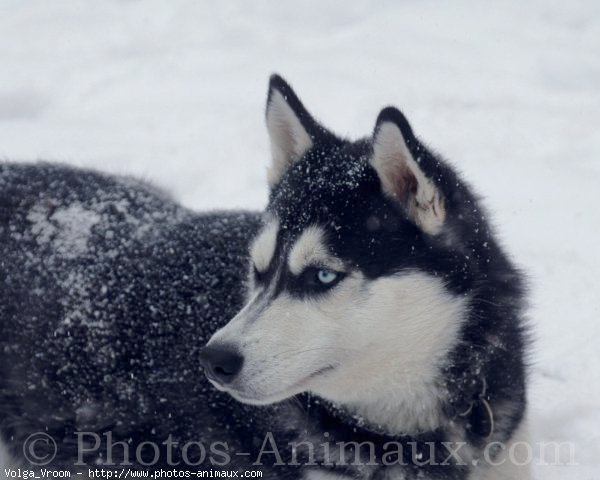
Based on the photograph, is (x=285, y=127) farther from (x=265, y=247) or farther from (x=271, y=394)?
(x=271, y=394)

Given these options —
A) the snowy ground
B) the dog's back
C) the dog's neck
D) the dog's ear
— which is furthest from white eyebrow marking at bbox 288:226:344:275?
the snowy ground

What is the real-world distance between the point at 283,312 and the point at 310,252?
0.25 m

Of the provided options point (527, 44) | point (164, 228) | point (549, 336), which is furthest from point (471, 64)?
point (164, 228)

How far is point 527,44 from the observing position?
26.4 feet

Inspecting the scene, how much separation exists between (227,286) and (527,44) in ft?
18.5

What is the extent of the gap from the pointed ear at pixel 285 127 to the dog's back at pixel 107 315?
43 cm

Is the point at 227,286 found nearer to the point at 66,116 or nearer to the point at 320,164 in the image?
the point at 320,164

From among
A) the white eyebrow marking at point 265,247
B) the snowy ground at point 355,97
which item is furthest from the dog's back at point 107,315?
the snowy ground at point 355,97

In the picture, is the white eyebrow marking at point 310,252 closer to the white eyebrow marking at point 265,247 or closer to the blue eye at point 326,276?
the blue eye at point 326,276

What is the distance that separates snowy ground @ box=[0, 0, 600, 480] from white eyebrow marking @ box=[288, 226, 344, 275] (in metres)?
1.92

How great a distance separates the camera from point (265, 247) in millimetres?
3139

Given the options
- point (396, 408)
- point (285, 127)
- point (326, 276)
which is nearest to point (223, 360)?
point (326, 276)

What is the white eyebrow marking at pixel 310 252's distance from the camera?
291cm

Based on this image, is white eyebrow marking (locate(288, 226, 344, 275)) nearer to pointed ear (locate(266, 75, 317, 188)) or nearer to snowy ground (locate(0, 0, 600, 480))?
pointed ear (locate(266, 75, 317, 188))
